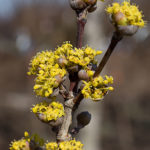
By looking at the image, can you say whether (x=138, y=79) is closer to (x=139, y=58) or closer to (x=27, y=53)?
(x=139, y=58)

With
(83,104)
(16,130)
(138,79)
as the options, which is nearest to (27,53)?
(16,130)

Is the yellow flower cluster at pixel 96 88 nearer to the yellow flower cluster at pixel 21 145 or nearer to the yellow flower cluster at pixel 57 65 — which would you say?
the yellow flower cluster at pixel 57 65

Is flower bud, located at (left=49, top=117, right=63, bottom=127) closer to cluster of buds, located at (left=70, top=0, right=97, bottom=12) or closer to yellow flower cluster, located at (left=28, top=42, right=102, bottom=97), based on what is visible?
→ yellow flower cluster, located at (left=28, top=42, right=102, bottom=97)

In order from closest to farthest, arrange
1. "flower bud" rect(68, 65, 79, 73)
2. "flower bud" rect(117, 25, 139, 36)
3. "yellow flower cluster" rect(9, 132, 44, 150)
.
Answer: "flower bud" rect(117, 25, 139, 36) → "flower bud" rect(68, 65, 79, 73) → "yellow flower cluster" rect(9, 132, 44, 150)

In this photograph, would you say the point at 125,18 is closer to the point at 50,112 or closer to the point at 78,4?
the point at 78,4

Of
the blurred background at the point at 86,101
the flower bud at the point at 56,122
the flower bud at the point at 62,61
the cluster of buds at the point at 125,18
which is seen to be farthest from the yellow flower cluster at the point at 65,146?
the blurred background at the point at 86,101

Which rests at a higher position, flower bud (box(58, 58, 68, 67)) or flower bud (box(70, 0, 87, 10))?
flower bud (box(70, 0, 87, 10))

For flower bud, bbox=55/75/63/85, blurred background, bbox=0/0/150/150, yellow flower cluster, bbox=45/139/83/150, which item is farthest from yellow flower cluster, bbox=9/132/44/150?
blurred background, bbox=0/0/150/150
